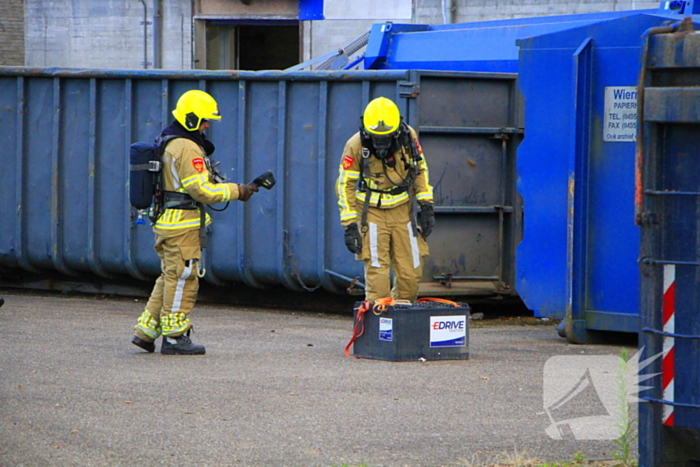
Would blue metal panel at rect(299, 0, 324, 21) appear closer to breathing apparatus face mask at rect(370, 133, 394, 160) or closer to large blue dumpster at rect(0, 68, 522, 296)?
large blue dumpster at rect(0, 68, 522, 296)

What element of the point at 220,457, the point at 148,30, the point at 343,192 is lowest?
the point at 220,457

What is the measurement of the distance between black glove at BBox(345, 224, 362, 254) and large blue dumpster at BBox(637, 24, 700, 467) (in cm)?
388

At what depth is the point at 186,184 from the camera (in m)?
7.52

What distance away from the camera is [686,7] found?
9445 millimetres

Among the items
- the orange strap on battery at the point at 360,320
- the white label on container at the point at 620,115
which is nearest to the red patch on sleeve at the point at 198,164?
the orange strap on battery at the point at 360,320

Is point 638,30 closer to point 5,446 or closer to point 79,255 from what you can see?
point 5,446

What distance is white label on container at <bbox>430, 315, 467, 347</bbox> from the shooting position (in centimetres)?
762

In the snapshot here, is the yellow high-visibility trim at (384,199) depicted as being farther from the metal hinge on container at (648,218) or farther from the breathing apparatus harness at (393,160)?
the metal hinge on container at (648,218)

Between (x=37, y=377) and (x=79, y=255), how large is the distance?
4.58 m

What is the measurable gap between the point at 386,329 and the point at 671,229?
3.68 m

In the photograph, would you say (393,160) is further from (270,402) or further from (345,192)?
(270,402)

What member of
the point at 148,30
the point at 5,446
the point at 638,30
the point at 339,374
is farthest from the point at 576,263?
the point at 148,30

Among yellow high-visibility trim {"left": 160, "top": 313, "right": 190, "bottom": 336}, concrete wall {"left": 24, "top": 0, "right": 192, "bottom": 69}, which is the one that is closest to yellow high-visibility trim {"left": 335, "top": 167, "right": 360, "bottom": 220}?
yellow high-visibility trim {"left": 160, "top": 313, "right": 190, "bottom": 336}

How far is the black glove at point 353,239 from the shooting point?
793 cm
